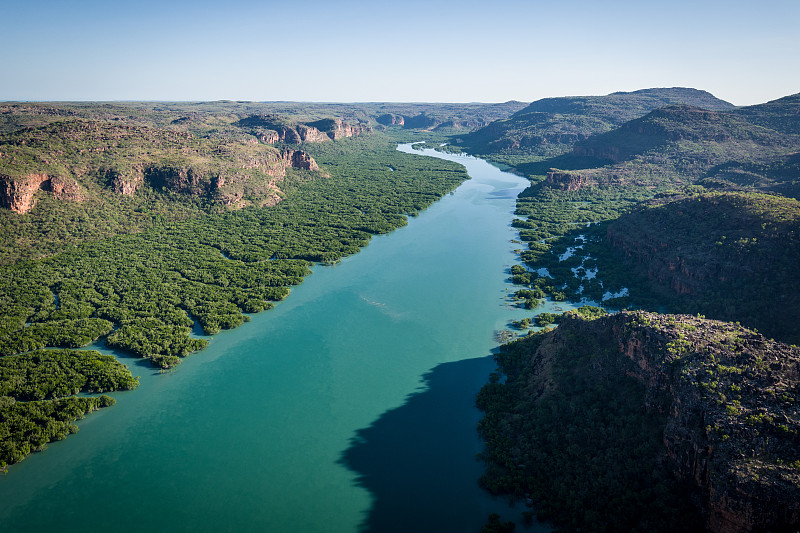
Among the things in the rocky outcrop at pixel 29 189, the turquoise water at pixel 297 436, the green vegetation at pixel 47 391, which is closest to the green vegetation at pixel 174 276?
the green vegetation at pixel 47 391

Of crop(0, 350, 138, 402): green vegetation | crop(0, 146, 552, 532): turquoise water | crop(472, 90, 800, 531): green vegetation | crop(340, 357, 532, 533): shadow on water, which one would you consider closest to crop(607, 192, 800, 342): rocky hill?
crop(472, 90, 800, 531): green vegetation

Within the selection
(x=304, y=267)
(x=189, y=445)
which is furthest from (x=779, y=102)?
(x=189, y=445)

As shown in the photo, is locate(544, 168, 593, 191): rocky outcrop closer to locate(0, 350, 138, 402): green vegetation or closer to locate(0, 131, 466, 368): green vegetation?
locate(0, 131, 466, 368): green vegetation

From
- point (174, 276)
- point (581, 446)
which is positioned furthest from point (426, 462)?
point (174, 276)

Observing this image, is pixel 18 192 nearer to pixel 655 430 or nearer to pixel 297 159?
pixel 297 159

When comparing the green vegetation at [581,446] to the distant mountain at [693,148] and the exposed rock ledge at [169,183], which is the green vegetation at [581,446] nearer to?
the exposed rock ledge at [169,183]

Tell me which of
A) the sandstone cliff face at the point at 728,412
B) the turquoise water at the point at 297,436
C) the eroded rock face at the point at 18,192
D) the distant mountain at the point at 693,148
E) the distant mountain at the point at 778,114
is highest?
the distant mountain at the point at 778,114
